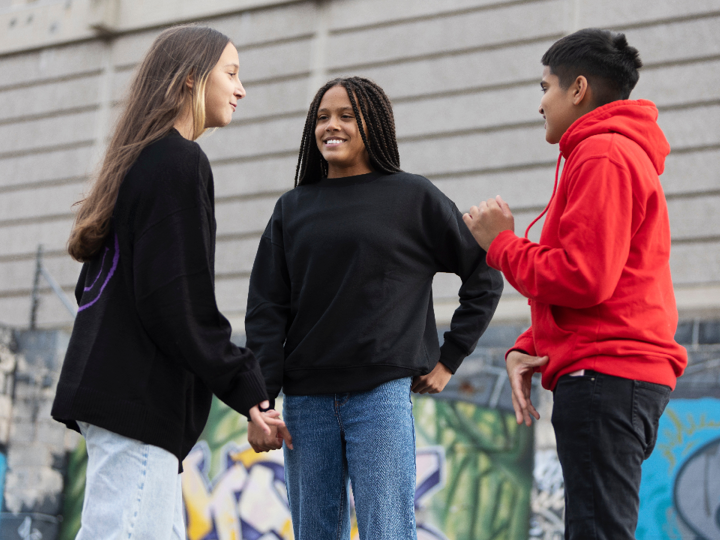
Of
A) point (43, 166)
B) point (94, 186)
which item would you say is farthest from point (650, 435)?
point (43, 166)

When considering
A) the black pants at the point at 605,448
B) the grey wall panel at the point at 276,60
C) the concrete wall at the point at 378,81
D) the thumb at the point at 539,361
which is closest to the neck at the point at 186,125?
the thumb at the point at 539,361

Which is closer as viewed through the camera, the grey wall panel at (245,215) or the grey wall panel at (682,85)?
the grey wall panel at (682,85)

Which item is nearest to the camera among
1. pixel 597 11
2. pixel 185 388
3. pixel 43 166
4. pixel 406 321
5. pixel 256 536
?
pixel 185 388

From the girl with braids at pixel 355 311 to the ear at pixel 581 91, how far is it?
0.63 meters

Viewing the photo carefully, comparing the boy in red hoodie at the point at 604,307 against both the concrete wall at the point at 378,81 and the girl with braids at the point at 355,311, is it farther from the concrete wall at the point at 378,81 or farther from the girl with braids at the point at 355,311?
the concrete wall at the point at 378,81

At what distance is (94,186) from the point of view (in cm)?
206

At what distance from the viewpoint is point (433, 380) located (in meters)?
2.58

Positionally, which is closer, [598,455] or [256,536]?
[598,455]

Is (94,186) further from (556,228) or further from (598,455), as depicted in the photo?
(598,455)

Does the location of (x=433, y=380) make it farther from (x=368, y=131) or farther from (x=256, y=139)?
(x=256, y=139)

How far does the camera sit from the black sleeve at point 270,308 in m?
2.50

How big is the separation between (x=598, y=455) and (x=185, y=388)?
103 centimetres

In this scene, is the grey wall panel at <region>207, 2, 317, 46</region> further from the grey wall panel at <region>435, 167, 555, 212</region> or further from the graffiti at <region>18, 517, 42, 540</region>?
the graffiti at <region>18, 517, 42, 540</region>

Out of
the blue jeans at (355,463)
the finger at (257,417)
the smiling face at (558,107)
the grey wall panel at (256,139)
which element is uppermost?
the grey wall panel at (256,139)
